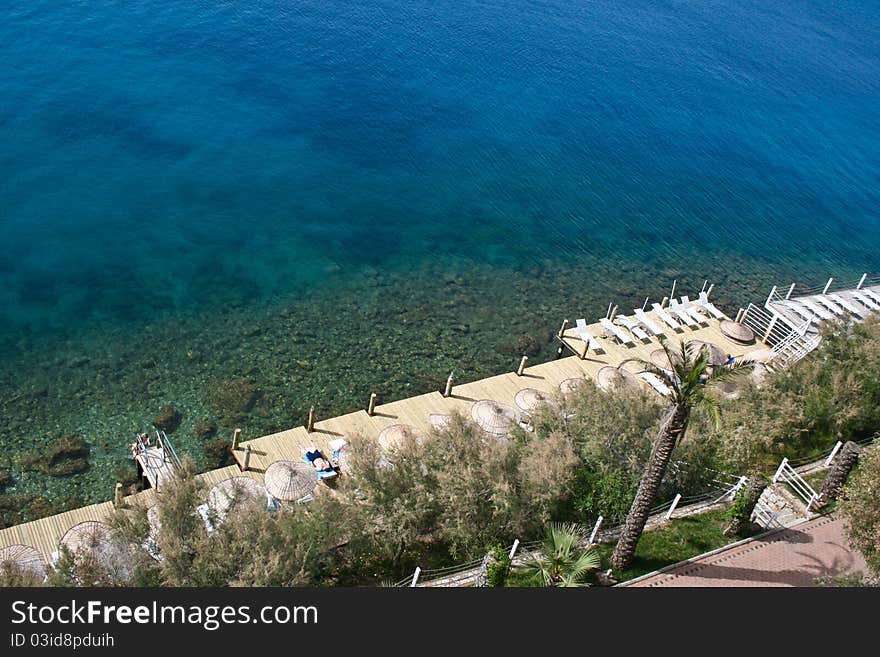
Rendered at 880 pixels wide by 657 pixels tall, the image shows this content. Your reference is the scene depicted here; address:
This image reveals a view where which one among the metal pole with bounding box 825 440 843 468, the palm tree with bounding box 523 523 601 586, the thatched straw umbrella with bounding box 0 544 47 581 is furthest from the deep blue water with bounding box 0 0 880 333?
the palm tree with bounding box 523 523 601 586

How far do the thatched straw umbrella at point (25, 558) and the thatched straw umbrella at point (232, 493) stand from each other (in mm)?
5980

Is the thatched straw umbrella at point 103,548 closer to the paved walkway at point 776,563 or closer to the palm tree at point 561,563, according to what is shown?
the palm tree at point 561,563

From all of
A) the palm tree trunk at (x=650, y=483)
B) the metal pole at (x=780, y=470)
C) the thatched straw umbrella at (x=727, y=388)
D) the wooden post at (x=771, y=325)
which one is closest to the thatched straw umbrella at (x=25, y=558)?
the palm tree trunk at (x=650, y=483)

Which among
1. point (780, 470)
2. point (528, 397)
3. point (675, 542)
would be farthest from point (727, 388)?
point (675, 542)

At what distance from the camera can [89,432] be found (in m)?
33.5

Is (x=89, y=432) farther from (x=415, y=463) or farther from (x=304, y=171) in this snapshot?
(x=304, y=171)

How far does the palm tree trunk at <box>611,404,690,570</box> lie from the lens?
20.8m

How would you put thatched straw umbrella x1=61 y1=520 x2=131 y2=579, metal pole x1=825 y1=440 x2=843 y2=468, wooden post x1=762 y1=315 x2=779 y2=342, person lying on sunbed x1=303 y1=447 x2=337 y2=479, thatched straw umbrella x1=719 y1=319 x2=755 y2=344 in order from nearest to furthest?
thatched straw umbrella x1=61 y1=520 x2=131 y2=579 < metal pole x1=825 y1=440 x2=843 y2=468 < person lying on sunbed x1=303 y1=447 x2=337 y2=479 < thatched straw umbrella x1=719 y1=319 x2=755 y2=344 < wooden post x1=762 y1=315 x2=779 y2=342

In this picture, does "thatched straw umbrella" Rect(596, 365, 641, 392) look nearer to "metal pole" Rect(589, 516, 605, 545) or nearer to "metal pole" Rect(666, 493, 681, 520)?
"metal pole" Rect(666, 493, 681, 520)

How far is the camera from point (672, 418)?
20.7 metres

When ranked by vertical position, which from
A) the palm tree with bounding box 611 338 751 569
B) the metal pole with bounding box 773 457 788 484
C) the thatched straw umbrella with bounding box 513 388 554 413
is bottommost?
the thatched straw umbrella with bounding box 513 388 554 413

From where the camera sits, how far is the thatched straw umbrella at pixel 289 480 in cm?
2923

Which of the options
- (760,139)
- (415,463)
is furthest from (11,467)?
(760,139)

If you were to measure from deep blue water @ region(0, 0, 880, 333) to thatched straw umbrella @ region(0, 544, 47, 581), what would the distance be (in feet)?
61.7
